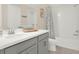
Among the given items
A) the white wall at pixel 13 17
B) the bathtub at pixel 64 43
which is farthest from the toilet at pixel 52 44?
the white wall at pixel 13 17

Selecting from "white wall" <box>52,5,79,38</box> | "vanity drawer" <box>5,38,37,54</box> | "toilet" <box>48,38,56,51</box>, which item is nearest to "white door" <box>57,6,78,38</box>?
"white wall" <box>52,5,79,38</box>

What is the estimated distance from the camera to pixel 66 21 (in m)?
1.28

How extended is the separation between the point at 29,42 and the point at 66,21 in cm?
48

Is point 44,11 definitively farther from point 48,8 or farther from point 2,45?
point 2,45

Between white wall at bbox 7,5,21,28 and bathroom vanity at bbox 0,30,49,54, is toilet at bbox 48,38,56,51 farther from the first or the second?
white wall at bbox 7,5,21,28

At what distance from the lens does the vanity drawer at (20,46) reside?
3.26 ft

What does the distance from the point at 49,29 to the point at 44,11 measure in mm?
215

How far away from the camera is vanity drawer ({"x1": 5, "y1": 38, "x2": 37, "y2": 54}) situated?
0.99 metres

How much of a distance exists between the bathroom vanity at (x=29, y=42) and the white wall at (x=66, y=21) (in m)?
0.18

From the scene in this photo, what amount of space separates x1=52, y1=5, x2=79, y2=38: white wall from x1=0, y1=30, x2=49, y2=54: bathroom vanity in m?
0.18

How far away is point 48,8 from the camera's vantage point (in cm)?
125
